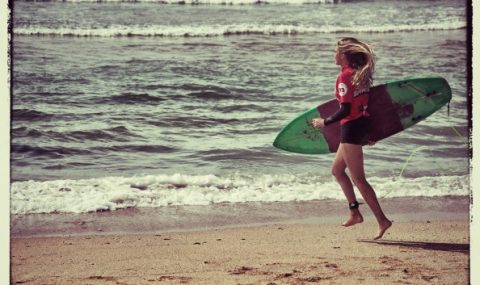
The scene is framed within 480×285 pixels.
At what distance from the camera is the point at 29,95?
434 centimetres

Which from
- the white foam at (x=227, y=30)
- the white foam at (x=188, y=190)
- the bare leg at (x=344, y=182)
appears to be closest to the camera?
the bare leg at (x=344, y=182)

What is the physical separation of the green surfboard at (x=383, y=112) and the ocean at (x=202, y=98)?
0.49m

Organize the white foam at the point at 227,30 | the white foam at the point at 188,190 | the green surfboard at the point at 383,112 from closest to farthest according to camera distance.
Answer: the green surfboard at the point at 383,112, the white foam at the point at 188,190, the white foam at the point at 227,30

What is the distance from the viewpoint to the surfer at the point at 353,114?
135 inches

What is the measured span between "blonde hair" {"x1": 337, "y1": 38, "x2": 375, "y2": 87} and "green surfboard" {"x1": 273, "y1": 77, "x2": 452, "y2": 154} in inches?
6.8

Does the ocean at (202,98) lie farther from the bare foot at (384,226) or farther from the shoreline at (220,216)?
the bare foot at (384,226)

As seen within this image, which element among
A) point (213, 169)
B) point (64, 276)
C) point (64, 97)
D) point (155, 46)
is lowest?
point (64, 276)

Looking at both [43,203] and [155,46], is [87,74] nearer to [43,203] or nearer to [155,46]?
[155,46]

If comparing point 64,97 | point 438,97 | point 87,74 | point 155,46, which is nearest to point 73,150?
point 64,97

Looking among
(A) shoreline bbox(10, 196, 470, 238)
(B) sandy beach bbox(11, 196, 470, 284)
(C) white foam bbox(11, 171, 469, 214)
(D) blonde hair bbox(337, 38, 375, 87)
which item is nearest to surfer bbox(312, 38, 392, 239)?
(D) blonde hair bbox(337, 38, 375, 87)

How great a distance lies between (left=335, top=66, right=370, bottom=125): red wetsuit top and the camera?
11.2 ft

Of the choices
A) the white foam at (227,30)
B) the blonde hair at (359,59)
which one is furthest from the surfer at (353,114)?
the white foam at (227,30)

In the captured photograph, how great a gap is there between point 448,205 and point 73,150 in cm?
217

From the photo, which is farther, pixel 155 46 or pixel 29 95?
pixel 155 46
